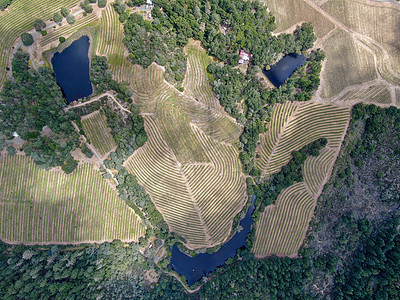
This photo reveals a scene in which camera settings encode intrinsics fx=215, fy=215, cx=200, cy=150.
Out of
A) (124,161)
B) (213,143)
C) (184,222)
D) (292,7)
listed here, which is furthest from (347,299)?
(292,7)

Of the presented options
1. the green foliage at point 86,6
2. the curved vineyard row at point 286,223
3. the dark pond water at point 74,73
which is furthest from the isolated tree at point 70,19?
the curved vineyard row at point 286,223

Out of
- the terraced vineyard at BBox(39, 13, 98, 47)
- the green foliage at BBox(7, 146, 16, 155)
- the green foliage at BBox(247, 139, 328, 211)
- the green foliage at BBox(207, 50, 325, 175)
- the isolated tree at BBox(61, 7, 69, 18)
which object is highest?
the isolated tree at BBox(61, 7, 69, 18)

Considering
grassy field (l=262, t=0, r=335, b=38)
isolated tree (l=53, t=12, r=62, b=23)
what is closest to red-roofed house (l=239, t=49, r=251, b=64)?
grassy field (l=262, t=0, r=335, b=38)

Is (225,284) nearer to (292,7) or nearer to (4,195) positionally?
(4,195)

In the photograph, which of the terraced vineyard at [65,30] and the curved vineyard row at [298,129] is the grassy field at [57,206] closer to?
the terraced vineyard at [65,30]

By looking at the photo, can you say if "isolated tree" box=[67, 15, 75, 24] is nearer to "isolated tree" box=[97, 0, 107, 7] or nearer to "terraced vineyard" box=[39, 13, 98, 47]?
"terraced vineyard" box=[39, 13, 98, 47]
